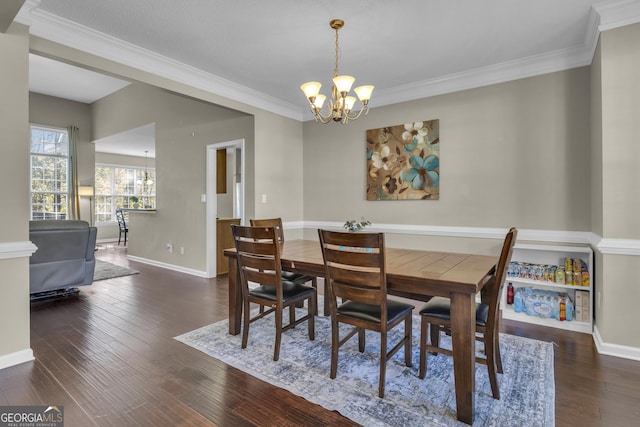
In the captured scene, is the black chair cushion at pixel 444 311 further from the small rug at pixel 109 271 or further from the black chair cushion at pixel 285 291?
the small rug at pixel 109 271

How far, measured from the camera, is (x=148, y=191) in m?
10.3

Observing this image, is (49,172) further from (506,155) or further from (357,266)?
(506,155)

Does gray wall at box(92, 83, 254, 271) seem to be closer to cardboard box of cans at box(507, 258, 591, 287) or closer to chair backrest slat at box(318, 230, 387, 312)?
chair backrest slat at box(318, 230, 387, 312)

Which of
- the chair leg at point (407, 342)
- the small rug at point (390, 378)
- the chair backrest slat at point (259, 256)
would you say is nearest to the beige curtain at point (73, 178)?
the small rug at point (390, 378)

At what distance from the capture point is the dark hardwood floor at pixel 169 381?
1.74 m

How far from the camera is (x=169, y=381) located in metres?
2.08

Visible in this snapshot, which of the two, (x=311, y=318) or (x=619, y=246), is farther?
(x=311, y=318)

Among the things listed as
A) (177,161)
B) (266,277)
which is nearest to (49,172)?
(177,161)

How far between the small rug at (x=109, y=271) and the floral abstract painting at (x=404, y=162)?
408 centimetres

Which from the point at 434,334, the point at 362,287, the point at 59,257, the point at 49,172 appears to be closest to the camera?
the point at 362,287

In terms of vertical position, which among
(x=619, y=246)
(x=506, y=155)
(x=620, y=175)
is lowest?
(x=619, y=246)

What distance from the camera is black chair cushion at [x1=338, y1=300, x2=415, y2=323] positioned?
2.01m

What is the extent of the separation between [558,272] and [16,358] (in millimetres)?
4559

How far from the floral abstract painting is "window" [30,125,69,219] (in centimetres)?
712
